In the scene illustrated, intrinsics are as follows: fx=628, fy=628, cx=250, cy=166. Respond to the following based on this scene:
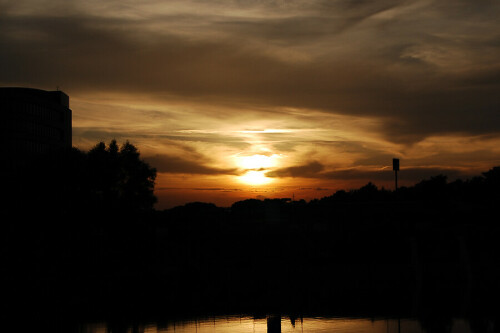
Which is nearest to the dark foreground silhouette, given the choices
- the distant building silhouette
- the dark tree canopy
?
the dark tree canopy

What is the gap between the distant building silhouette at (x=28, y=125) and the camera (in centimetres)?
12150

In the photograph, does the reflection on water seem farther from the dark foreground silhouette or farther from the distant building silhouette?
the distant building silhouette

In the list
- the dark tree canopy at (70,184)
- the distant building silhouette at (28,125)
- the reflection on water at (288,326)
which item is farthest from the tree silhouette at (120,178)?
the reflection on water at (288,326)

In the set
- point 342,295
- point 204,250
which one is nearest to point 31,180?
point 204,250

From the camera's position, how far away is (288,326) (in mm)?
34688

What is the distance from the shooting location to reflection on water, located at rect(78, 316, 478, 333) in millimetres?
33688

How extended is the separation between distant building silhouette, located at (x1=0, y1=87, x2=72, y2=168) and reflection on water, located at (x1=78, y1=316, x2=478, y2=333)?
279 feet

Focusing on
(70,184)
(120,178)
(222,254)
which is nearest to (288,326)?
(70,184)

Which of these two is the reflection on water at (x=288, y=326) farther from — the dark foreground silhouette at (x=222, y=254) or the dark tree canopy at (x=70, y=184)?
the dark tree canopy at (x=70, y=184)

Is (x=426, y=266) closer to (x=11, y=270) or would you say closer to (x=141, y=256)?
(x=141, y=256)

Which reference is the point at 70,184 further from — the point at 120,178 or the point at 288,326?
the point at 288,326

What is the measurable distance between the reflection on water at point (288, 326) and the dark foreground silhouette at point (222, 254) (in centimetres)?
125

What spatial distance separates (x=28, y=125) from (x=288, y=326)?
105 metres

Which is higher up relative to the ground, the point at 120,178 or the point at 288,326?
the point at 120,178
